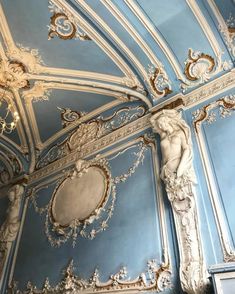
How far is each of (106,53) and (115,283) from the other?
123 inches

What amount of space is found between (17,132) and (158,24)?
3534 millimetres

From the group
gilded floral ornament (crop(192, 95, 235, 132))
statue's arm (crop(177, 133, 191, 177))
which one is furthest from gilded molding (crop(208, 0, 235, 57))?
statue's arm (crop(177, 133, 191, 177))

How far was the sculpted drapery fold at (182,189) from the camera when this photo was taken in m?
2.79

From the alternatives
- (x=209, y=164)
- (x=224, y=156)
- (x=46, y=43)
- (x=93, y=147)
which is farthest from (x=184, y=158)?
(x=46, y=43)

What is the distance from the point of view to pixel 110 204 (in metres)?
4.09

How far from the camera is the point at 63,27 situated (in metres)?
4.29

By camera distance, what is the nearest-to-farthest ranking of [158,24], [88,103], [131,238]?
[131,238] < [158,24] < [88,103]

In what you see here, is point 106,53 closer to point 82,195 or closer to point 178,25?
point 178,25

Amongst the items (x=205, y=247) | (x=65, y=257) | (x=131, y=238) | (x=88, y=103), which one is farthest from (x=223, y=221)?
(x=88, y=103)

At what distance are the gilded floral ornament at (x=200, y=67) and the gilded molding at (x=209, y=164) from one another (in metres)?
0.42

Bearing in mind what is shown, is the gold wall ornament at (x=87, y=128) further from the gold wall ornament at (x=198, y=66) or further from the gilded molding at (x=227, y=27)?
the gilded molding at (x=227, y=27)

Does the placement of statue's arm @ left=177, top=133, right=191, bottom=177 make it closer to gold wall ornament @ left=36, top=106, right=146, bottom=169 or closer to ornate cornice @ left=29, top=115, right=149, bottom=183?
ornate cornice @ left=29, top=115, right=149, bottom=183

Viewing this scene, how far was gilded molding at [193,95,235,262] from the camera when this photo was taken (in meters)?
2.83

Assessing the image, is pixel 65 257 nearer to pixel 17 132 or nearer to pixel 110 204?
pixel 110 204
